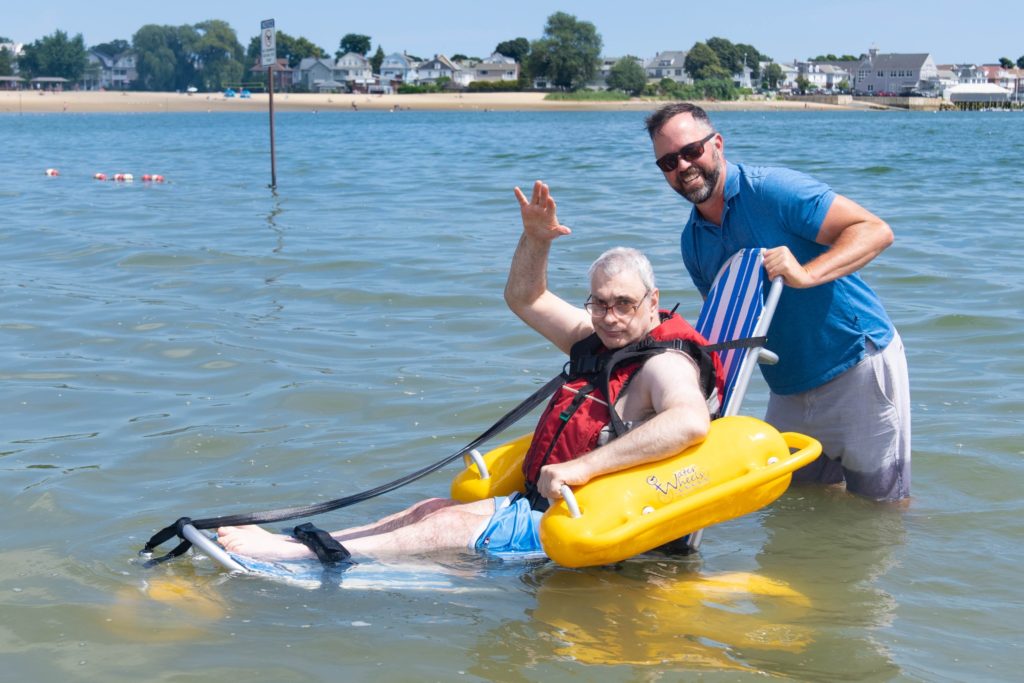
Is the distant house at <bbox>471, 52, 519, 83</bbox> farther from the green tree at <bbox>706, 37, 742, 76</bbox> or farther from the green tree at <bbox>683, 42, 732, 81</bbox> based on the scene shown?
the green tree at <bbox>706, 37, 742, 76</bbox>

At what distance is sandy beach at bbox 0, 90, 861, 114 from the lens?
345ft

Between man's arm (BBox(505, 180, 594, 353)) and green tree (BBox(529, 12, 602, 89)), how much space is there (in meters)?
133

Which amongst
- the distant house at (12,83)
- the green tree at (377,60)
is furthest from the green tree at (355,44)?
the distant house at (12,83)

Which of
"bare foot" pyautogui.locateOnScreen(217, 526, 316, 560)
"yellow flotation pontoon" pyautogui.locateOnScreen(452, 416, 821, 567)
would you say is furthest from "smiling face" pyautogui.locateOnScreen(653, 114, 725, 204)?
"bare foot" pyautogui.locateOnScreen(217, 526, 316, 560)

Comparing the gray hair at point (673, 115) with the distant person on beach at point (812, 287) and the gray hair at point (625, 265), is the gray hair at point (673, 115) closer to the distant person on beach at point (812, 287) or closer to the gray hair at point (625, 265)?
the distant person on beach at point (812, 287)

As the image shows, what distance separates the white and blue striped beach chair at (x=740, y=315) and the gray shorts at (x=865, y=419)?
42 centimetres

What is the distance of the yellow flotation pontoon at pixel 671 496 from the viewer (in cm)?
399

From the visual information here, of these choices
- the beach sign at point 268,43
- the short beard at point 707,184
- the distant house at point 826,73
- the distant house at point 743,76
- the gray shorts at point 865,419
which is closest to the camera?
the short beard at point 707,184

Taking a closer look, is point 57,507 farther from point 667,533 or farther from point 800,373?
point 800,373

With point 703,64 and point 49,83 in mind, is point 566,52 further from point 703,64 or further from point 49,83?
point 49,83

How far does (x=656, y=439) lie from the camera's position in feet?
13.4

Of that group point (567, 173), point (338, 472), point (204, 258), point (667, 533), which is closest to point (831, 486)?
point (667, 533)

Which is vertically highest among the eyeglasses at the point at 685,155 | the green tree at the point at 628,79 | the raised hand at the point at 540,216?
the green tree at the point at 628,79

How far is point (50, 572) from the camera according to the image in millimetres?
4742
